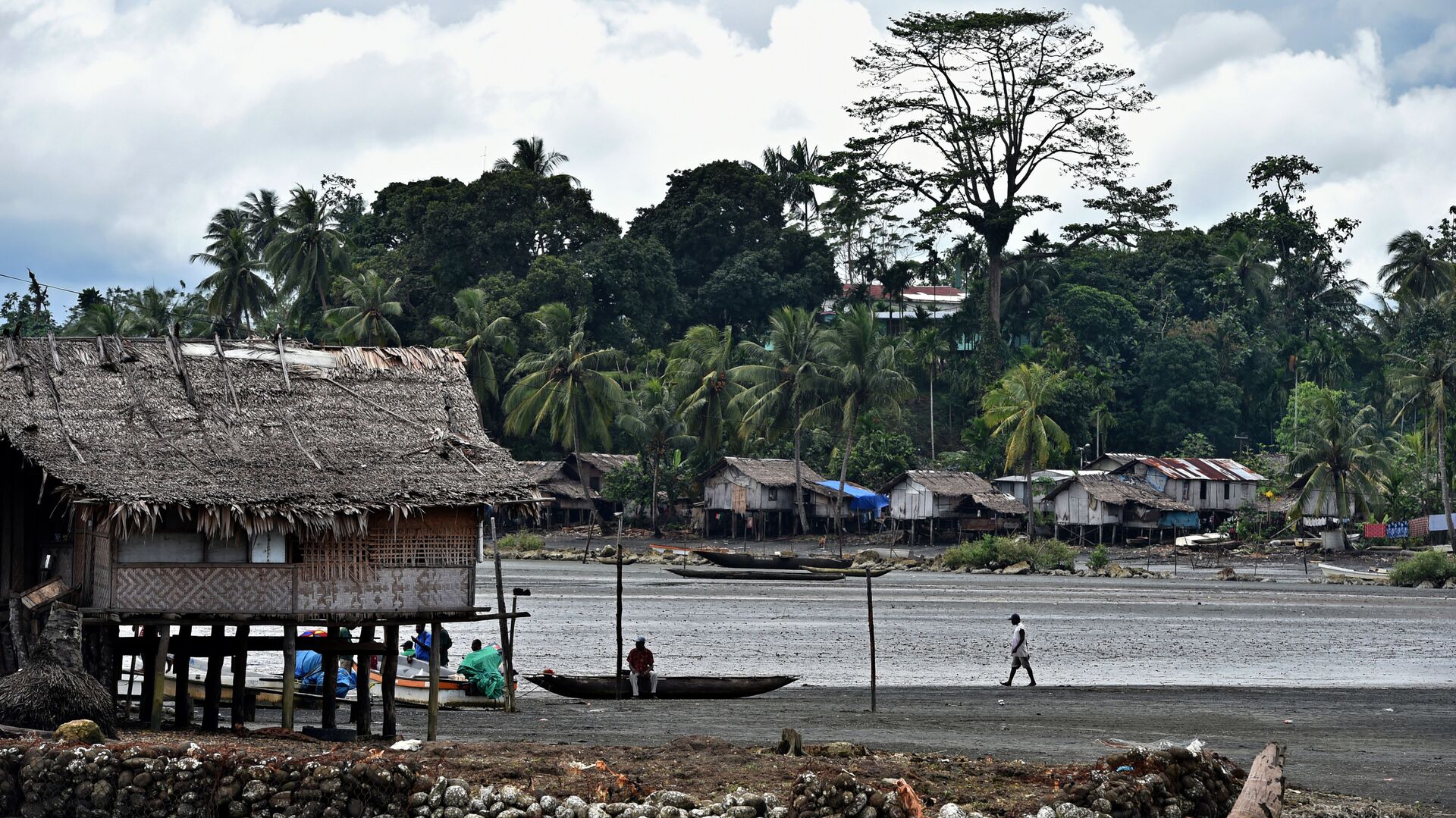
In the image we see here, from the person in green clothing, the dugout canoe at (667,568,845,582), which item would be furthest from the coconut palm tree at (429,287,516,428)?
the person in green clothing

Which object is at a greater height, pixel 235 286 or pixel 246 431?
pixel 235 286

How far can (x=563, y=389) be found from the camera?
57469 millimetres

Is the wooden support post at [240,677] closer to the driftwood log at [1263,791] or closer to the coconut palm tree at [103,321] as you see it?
the driftwood log at [1263,791]

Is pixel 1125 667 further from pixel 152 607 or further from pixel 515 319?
pixel 515 319

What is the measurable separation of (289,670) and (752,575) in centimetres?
3251

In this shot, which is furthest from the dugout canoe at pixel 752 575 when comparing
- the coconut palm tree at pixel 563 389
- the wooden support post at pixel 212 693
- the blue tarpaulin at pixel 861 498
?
the wooden support post at pixel 212 693

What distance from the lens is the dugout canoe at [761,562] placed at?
4994 centimetres

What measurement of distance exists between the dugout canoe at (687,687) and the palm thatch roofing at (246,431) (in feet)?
18.0

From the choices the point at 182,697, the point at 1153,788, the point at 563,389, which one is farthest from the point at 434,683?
the point at 563,389

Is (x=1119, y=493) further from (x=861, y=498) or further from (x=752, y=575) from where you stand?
(x=752, y=575)

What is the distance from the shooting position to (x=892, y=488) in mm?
60312

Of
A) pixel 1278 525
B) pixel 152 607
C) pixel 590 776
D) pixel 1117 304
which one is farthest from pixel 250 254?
pixel 590 776

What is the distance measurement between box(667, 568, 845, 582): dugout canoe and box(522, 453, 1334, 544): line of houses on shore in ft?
34.5

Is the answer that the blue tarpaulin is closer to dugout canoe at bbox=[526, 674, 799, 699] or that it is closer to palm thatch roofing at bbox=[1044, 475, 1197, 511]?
palm thatch roofing at bbox=[1044, 475, 1197, 511]
